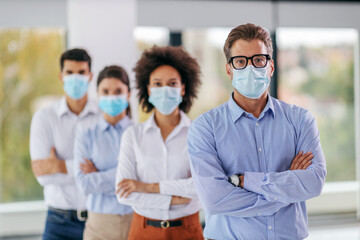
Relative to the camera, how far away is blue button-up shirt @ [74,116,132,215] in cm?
287

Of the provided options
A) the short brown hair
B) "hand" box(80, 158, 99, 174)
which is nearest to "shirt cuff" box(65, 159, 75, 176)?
"hand" box(80, 158, 99, 174)

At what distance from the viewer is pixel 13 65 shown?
16.5 ft

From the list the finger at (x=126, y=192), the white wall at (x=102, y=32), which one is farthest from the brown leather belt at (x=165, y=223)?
the white wall at (x=102, y=32)

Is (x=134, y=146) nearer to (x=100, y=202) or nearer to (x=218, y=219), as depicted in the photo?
(x=100, y=202)

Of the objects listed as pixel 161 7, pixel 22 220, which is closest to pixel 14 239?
pixel 22 220

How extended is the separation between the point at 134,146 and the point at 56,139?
3.03 feet

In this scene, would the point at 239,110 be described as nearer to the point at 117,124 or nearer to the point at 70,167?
the point at 117,124

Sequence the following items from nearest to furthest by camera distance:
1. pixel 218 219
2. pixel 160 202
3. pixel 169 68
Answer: pixel 218 219 → pixel 160 202 → pixel 169 68

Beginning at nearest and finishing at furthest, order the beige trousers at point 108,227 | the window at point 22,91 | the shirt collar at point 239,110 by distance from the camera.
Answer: the shirt collar at point 239,110 < the beige trousers at point 108,227 < the window at point 22,91

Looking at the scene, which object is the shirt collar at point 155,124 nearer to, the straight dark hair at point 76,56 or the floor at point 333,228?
the straight dark hair at point 76,56

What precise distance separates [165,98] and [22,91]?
295 centimetres

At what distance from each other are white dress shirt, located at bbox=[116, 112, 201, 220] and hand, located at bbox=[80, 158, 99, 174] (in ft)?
1.30

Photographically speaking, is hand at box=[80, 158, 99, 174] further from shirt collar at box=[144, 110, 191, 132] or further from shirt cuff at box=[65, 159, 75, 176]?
shirt collar at box=[144, 110, 191, 132]

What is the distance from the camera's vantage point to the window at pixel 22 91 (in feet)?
16.4
